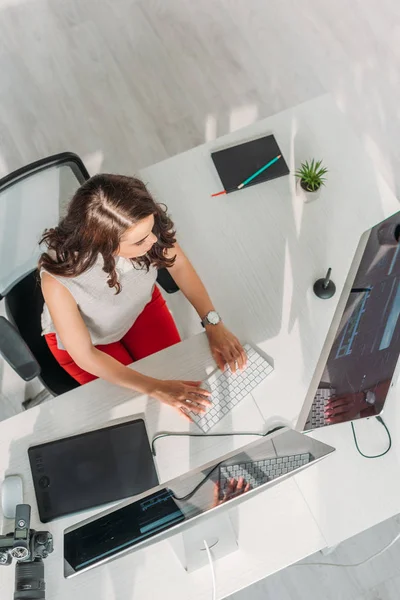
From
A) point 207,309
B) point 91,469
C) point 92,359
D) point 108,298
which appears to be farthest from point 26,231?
point 91,469

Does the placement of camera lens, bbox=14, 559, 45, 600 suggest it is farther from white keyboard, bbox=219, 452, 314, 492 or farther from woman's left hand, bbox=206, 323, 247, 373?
woman's left hand, bbox=206, 323, 247, 373

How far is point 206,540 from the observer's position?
54.1 inches

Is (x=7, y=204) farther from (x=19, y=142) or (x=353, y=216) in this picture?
(x=19, y=142)

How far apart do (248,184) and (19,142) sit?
143cm

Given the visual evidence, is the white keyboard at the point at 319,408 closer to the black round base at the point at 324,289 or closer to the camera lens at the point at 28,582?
the black round base at the point at 324,289

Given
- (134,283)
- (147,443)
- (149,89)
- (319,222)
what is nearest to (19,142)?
(149,89)

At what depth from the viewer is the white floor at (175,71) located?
2721 mm

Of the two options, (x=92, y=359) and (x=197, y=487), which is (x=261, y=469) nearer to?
(x=197, y=487)

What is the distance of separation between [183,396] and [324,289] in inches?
19.4

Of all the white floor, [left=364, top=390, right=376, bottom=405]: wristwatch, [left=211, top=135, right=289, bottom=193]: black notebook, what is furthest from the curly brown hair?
the white floor

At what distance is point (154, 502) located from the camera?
3.53ft

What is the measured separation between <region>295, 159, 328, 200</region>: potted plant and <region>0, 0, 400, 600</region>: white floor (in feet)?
3.38

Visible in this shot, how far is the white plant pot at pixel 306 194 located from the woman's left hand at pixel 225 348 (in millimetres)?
477

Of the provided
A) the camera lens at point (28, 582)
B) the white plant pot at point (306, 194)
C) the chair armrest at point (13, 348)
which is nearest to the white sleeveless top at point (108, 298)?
the chair armrest at point (13, 348)
